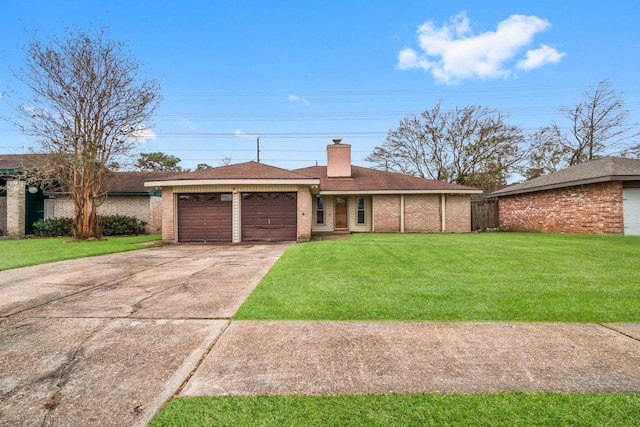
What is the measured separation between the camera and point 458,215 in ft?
53.2

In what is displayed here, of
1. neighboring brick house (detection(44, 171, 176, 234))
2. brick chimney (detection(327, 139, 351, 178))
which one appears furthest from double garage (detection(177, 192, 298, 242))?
brick chimney (detection(327, 139, 351, 178))

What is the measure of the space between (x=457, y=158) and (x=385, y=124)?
7.26m

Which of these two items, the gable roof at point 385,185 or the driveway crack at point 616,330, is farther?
the gable roof at point 385,185

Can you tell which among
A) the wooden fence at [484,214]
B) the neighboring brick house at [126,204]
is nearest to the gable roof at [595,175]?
the wooden fence at [484,214]

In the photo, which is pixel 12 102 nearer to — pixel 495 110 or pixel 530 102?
pixel 495 110

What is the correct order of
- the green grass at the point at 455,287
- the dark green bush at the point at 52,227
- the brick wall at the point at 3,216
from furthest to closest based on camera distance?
1. the brick wall at the point at 3,216
2. the dark green bush at the point at 52,227
3. the green grass at the point at 455,287

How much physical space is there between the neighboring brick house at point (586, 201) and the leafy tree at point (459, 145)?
10316mm

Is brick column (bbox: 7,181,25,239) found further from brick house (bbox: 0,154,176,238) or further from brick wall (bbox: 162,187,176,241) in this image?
brick wall (bbox: 162,187,176,241)

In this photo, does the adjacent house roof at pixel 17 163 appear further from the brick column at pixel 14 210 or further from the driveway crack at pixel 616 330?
the driveway crack at pixel 616 330

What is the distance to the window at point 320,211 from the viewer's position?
672 inches

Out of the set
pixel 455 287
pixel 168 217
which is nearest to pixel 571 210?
pixel 455 287

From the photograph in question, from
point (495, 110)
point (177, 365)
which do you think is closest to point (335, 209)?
point (177, 365)

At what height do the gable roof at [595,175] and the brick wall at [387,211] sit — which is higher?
the gable roof at [595,175]

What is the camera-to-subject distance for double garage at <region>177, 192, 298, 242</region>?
1309 cm
